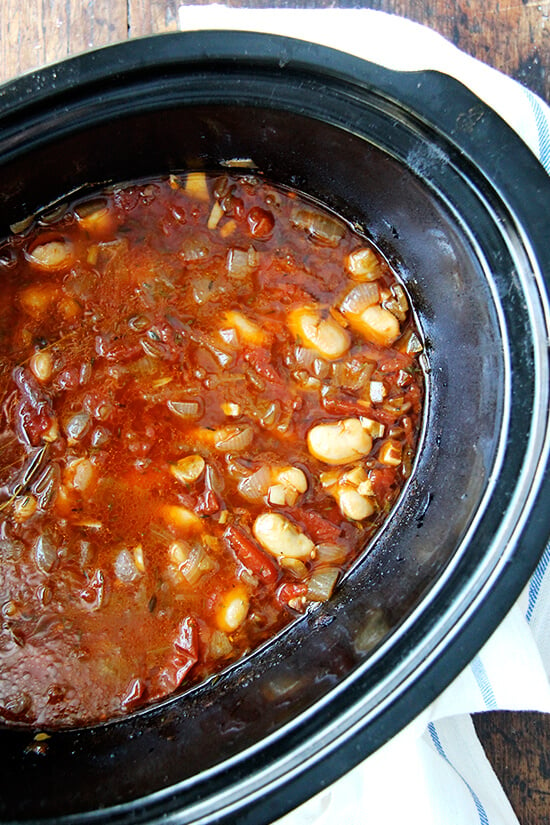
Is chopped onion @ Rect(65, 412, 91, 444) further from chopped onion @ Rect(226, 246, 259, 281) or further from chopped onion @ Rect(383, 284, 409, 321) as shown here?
chopped onion @ Rect(383, 284, 409, 321)

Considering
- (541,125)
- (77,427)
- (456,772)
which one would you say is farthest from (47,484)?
(541,125)

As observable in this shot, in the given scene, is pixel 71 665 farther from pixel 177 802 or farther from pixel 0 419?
pixel 0 419

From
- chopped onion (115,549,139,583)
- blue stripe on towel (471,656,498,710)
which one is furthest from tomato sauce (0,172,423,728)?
blue stripe on towel (471,656,498,710)

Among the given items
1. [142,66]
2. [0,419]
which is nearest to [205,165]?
[142,66]

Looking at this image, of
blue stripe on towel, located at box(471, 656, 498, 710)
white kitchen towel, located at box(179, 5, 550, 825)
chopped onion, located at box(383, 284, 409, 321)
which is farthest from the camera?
chopped onion, located at box(383, 284, 409, 321)

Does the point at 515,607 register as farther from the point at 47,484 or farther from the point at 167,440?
the point at 47,484

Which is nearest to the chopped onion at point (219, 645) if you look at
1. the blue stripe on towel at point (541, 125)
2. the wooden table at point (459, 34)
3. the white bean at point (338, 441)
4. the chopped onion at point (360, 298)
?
the white bean at point (338, 441)
